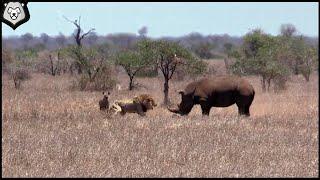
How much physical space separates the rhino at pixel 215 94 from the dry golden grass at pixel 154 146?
6.19 ft

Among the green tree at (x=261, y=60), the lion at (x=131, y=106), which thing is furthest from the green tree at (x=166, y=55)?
the green tree at (x=261, y=60)

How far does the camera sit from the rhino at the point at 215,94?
19047 mm

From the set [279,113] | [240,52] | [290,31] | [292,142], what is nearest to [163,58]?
→ [279,113]

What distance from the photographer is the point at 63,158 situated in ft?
31.0

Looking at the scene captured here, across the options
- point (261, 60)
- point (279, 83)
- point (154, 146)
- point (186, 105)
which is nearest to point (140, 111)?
point (186, 105)

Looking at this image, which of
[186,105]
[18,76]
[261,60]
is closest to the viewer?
[186,105]

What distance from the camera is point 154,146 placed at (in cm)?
1075

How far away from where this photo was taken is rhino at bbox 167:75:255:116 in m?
19.0

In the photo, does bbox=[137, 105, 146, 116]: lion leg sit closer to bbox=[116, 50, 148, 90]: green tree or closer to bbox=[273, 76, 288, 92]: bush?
bbox=[116, 50, 148, 90]: green tree

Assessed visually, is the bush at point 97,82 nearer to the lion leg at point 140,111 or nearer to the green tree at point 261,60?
the green tree at point 261,60

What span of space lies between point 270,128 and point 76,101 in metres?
9.79

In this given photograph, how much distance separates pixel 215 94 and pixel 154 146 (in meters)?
8.75

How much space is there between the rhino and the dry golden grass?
189cm

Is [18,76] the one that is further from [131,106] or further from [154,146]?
[154,146]
